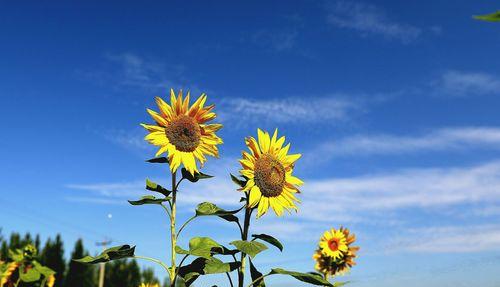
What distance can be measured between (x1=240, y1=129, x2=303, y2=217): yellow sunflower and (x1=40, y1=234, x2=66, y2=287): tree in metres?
31.3

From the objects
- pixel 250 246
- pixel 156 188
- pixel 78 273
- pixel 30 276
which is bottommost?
pixel 250 246

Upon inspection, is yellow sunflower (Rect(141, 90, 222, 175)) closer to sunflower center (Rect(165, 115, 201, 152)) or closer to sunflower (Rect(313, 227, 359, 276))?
sunflower center (Rect(165, 115, 201, 152))

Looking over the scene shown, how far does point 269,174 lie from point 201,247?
0.62m

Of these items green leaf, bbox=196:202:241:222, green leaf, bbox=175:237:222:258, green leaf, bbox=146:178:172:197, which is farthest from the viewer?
green leaf, bbox=146:178:172:197

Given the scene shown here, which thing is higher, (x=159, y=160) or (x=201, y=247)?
(x=159, y=160)

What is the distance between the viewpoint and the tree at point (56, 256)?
30953 millimetres

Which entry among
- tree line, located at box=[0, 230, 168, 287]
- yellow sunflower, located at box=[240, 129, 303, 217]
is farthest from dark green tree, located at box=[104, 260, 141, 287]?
yellow sunflower, located at box=[240, 129, 303, 217]

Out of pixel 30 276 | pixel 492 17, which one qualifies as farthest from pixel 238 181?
pixel 30 276

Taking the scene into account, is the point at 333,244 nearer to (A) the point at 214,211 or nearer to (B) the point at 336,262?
(B) the point at 336,262

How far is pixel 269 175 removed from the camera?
2941 mm

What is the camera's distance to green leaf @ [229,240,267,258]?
2382 mm

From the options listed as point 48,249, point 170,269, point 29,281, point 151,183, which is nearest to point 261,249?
point 170,269

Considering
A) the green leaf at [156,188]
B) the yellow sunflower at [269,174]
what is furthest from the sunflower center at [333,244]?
the green leaf at [156,188]

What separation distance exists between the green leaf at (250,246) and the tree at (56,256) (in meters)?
31.7
